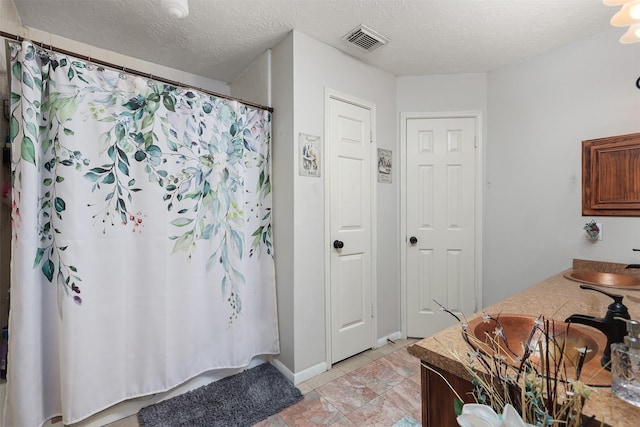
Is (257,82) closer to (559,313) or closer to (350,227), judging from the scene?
(350,227)

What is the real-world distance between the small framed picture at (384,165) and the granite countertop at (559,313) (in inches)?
53.8

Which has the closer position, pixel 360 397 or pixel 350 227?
pixel 360 397

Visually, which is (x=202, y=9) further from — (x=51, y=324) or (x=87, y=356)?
(x=87, y=356)

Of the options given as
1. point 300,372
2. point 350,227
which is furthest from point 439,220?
point 300,372

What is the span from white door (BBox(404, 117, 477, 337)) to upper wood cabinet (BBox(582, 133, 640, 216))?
0.75m

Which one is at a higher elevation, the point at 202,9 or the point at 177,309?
the point at 202,9

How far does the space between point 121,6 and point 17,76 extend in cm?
71

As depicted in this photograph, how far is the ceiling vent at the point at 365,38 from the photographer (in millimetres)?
1924

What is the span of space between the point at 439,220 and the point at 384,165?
718 millimetres

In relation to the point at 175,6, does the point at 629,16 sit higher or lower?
lower

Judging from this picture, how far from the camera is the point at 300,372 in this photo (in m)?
1.98

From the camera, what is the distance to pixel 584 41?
1.98 metres

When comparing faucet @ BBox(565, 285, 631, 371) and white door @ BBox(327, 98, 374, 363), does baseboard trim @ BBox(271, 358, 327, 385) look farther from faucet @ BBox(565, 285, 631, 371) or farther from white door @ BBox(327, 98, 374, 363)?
faucet @ BBox(565, 285, 631, 371)

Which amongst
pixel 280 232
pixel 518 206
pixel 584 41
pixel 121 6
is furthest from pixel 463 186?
pixel 121 6
